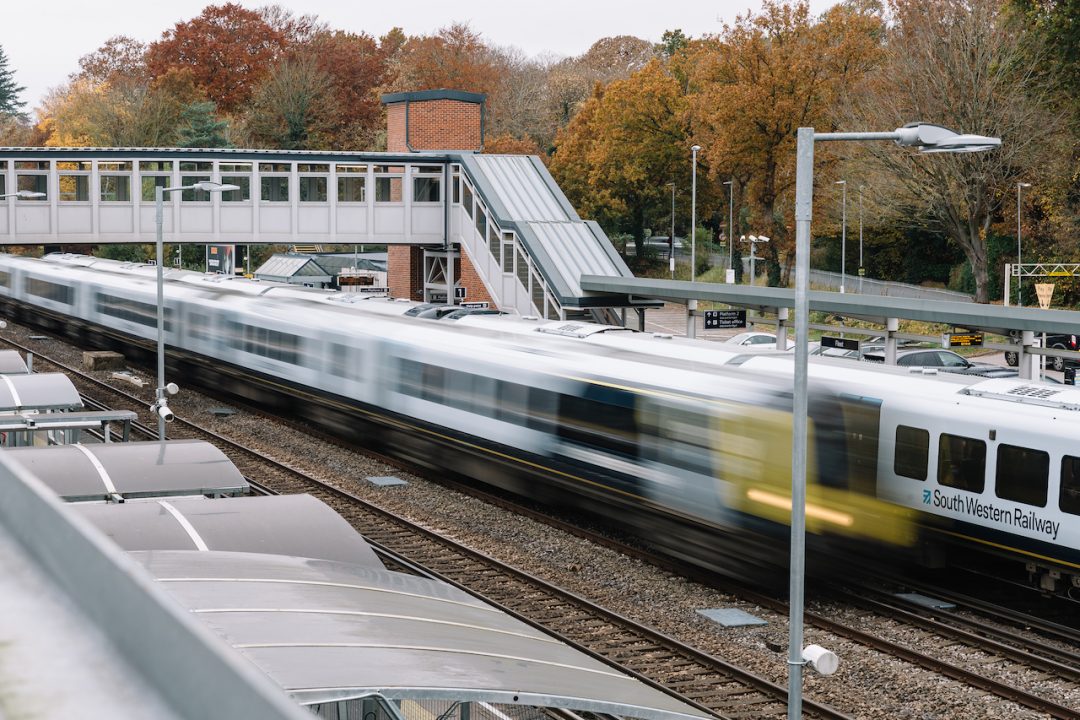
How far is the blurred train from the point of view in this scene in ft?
48.5

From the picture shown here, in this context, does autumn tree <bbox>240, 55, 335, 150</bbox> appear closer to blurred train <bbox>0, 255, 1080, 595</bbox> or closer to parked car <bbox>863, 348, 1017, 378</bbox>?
parked car <bbox>863, 348, 1017, 378</bbox>

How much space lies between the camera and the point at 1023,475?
15219 millimetres

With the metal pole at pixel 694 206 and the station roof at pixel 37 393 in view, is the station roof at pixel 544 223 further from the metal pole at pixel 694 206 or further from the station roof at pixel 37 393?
the metal pole at pixel 694 206

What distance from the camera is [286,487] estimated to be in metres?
22.4

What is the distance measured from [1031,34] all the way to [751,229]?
26.5m

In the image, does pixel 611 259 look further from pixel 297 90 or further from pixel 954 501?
pixel 297 90

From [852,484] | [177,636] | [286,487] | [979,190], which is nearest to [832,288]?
[979,190]

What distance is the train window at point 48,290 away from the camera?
4634 cm

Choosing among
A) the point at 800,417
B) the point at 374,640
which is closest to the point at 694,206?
the point at 800,417

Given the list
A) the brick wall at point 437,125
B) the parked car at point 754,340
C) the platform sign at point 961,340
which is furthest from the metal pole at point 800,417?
the brick wall at point 437,125

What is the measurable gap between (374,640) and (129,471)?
940cm

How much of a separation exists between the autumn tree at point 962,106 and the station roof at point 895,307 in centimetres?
2612

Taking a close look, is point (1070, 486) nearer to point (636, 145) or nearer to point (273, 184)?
point (273, 184)

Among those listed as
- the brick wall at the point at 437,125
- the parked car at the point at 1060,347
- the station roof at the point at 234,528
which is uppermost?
the brick wall at the point at 437,125
